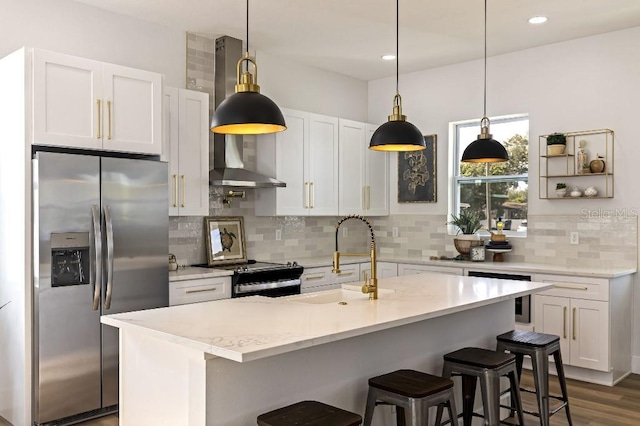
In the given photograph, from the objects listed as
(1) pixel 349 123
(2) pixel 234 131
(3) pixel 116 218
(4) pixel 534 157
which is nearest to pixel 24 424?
(3) pixel 116 218

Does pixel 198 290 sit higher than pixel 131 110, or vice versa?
pixel 131 110

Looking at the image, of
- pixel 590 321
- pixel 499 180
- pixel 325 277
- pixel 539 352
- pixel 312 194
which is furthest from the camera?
pixel 499 180

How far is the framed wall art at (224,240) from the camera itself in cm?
524

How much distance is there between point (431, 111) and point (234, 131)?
3791mm

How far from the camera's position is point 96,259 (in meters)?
3.80

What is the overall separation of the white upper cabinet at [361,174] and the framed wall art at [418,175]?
191 mm

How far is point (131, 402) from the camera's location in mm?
2691

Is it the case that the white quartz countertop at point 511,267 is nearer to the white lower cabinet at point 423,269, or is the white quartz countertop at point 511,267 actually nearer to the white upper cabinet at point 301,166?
the white lower cabinet at point 423,269

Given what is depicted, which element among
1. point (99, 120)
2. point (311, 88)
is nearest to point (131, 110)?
point (99, 120)

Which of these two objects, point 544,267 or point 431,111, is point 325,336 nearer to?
point 544,267

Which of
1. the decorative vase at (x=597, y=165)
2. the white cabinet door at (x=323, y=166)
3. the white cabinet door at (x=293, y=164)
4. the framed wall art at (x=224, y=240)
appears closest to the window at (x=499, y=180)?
the decorative vase at (x=597, y=165)

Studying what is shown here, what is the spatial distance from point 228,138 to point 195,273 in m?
1.35

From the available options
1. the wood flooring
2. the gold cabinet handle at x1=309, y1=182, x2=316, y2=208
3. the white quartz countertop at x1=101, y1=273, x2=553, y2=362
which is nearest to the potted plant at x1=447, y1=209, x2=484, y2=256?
the wood flooring

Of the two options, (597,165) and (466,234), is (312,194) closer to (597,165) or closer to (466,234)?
(466,234)
